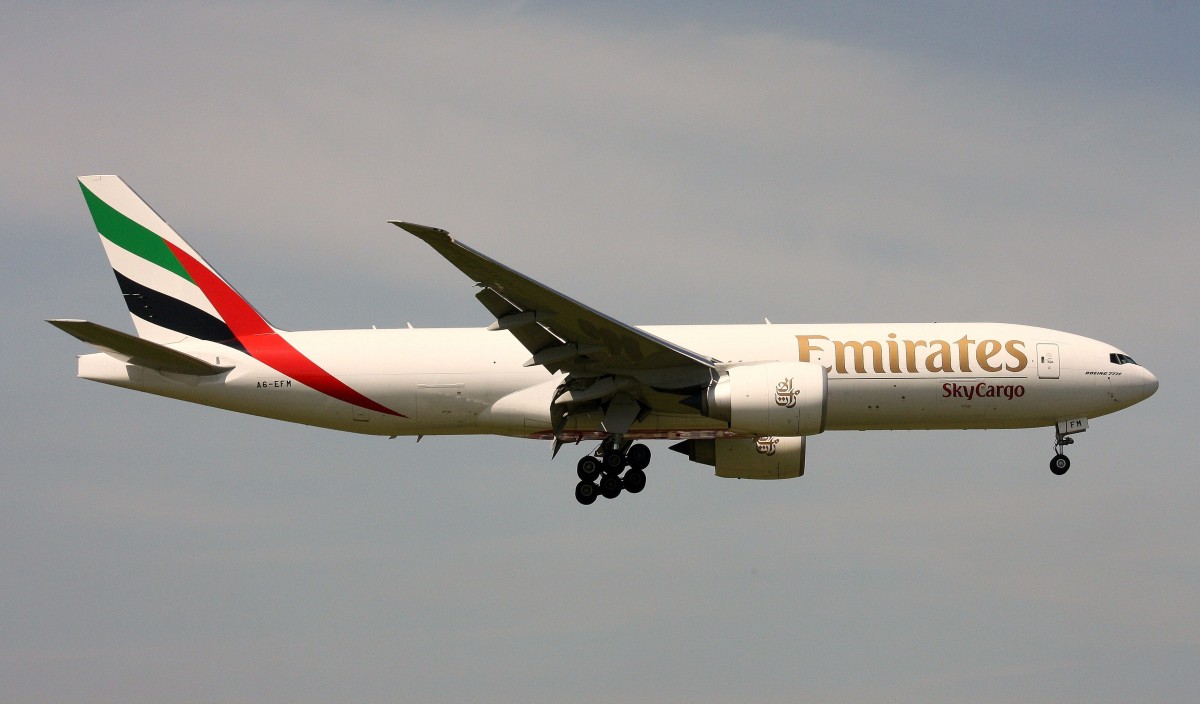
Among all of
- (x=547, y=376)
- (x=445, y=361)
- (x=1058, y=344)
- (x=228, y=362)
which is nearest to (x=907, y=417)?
(x=1058, y=344)

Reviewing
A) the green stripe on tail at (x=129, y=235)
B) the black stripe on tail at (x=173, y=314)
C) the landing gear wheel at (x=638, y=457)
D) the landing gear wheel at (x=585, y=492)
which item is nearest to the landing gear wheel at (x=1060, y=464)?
the landing gear wheel at (x=638, y=457)

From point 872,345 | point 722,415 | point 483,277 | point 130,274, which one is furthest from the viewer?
point 130,274

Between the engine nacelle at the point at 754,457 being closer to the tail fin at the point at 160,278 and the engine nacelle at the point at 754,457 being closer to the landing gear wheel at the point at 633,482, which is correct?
the landing gear wheel at the point at 633,482

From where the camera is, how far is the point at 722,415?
3003cm

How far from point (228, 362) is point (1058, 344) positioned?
19166mm

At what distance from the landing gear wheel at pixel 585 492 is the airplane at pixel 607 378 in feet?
0.11

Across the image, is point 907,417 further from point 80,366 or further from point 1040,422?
point 80,366

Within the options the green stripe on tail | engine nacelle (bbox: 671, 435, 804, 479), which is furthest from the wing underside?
the green stripe on tail

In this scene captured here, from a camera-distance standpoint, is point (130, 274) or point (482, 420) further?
point (130, 274)

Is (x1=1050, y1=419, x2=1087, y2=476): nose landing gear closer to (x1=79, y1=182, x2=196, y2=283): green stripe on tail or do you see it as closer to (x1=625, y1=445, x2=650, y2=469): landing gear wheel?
(x1=625, y1=445, x2=650, y2=469): landing gear wheel

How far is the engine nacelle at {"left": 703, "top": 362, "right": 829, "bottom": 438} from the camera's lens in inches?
1160

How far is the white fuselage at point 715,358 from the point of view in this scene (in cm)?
3184

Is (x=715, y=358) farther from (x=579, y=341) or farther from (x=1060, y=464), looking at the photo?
(x=1060, y=464)

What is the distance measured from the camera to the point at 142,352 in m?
31.7
